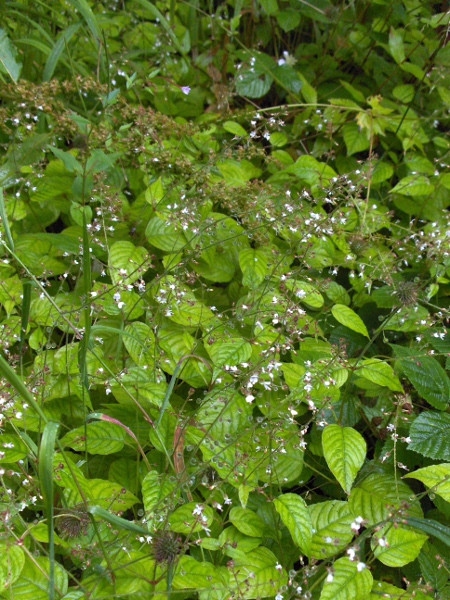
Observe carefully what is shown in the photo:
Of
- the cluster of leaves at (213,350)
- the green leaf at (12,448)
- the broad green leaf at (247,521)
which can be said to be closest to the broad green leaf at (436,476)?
the cluster of leaves at (213,350)

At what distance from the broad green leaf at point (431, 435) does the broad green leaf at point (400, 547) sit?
0.21 meters

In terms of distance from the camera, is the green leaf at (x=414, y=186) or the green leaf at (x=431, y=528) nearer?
the green leaf at (x=431, y=528)

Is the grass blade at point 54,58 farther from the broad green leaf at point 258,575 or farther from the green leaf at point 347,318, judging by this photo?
the broad green leaf at point 258,575

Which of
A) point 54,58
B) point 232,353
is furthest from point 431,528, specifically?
point 54,58

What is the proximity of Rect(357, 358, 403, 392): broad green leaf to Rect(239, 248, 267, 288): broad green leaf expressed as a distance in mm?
414

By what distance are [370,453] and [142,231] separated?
103 cm

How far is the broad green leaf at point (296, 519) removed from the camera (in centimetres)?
126

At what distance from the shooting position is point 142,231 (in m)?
2.00

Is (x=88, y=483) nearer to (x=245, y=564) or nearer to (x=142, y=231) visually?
(x=245, y=564)

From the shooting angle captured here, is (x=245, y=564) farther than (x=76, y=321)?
No

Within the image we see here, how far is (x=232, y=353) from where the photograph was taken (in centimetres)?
145

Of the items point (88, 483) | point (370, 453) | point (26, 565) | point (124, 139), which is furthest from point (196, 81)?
point (26, 565)

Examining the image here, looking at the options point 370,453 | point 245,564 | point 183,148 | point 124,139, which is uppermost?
point 124,139

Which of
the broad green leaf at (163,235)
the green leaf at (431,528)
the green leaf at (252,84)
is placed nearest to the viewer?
the green leaf at (431,528)
